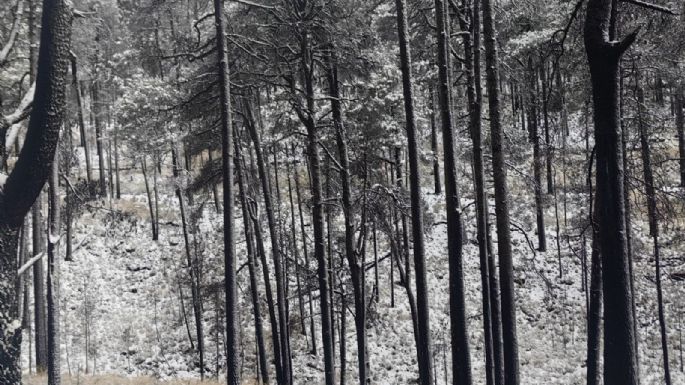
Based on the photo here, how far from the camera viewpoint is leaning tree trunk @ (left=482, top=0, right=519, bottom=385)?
384 inches

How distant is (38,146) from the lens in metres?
4.75

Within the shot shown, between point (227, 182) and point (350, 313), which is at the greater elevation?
point (227, 182)

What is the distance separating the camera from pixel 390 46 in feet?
59.7

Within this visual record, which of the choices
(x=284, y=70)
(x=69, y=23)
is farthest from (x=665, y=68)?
(x=69, y=23)

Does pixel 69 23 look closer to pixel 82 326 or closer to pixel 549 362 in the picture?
pixel 549 362

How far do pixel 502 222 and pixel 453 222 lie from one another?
88 centimetres

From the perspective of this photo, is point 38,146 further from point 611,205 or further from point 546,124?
point 546,124

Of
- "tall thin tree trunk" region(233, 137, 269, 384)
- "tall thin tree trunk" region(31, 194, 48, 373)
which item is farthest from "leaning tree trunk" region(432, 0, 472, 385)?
"tall thin tree trunk" region(31, 194, 48, 373)

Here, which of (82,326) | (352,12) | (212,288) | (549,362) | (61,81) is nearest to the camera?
(61,81)

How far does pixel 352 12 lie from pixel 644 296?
849 inches

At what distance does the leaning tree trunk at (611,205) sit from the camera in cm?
570

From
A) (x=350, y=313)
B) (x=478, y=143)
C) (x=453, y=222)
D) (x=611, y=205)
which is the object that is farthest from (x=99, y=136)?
(x=611, y=205)

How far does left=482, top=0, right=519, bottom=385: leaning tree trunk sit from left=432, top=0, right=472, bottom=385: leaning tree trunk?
71cm

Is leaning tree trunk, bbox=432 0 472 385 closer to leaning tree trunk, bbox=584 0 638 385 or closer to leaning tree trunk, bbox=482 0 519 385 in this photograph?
leaning tree trunk, bbox=482 0 519 385
